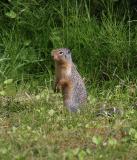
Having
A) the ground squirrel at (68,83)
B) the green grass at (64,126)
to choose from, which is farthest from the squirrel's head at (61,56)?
the green grass at (64,126)

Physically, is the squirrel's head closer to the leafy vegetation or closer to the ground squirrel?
the ground squirrel

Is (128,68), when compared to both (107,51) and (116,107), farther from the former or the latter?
(116,107)

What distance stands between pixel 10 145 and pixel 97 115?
4.39ft

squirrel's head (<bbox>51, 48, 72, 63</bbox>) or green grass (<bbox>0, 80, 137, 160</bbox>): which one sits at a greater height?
squirrel's head (<bbox>51, 48, 72, 63</bbox>)

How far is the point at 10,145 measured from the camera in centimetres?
554

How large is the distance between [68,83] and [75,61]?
1590mm

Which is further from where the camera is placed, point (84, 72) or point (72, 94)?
point (84, 72)

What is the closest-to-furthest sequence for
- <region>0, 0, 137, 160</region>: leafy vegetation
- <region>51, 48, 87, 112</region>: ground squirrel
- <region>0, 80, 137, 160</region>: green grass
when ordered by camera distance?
<region>0, 80, 137, 160</region>: green grass
<region>0, 0, 137, 160</region>: leafy vegetation
<region>51, 48, 87, 112</region>: ground squirrel

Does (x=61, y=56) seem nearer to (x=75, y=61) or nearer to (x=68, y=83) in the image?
(x=68, y=83)

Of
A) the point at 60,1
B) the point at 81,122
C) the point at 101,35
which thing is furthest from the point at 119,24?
the point at 81,122

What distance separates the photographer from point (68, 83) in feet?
21.9

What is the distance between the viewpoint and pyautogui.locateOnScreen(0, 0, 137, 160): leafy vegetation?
6312mm

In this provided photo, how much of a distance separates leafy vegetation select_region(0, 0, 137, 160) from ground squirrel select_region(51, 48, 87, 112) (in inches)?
4.5

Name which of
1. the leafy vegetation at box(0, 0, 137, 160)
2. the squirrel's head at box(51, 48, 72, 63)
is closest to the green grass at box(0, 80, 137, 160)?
the leafy vegetation at box(0, 0, 137, 160)
